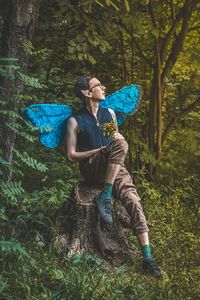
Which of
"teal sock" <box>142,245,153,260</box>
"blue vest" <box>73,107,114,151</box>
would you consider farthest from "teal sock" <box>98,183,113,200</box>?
"teal sock" <box>142,245,153,260</box>

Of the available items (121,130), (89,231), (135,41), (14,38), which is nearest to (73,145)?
(89,231)

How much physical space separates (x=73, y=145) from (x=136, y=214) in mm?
878

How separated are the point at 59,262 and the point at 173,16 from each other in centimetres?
511

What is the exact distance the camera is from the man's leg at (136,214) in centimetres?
552

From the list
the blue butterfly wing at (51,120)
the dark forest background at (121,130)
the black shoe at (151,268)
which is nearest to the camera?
the dark forest background at (121,130)

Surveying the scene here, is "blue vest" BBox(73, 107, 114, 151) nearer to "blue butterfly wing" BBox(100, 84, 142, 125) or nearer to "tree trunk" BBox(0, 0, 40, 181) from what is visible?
"blue butterfly wing" BBox(100, 84, 142, 125)

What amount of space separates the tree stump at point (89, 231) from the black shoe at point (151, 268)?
34cm

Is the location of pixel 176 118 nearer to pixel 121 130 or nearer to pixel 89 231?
pixel 121 130

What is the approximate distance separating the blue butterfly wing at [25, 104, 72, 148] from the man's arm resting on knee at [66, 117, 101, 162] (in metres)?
0.17

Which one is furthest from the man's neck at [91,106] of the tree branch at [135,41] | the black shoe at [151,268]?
the tree branch at [135,41]

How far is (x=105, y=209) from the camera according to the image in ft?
18.9

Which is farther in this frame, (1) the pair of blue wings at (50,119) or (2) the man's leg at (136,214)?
(1) the pair of blue wings at (50,119)

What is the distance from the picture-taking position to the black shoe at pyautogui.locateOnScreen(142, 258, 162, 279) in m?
5.41

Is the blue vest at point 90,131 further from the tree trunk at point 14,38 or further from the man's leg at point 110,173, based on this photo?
the tree trunk at point 14,38
